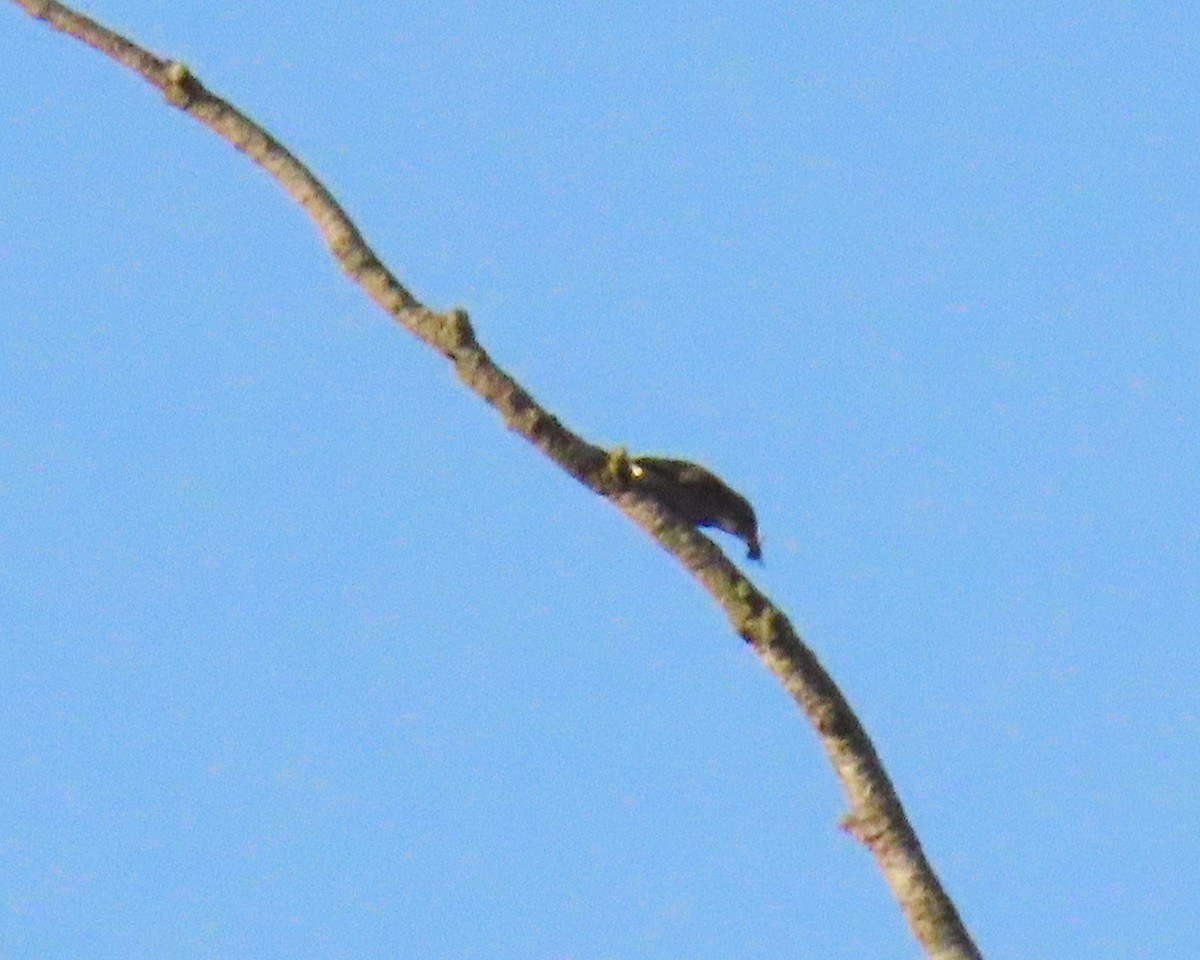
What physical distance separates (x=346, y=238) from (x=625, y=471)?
0.90m

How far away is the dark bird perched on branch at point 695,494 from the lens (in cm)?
585

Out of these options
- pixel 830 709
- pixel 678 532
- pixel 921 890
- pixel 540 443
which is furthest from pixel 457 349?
pixel 921 890

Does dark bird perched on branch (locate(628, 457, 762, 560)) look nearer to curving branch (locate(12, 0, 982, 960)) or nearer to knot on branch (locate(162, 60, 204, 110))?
curving branch (locate(12, 0, 982, 960))

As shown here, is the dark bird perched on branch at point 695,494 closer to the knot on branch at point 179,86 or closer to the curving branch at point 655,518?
the curving branch at point 655,518

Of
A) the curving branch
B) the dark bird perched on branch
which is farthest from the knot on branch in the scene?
the dark bird perched on branch

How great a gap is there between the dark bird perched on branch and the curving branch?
16 centimetres

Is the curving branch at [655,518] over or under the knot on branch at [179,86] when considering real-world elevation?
under

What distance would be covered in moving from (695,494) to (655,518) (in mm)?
875

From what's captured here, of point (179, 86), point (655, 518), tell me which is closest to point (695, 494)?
point (655, 518)

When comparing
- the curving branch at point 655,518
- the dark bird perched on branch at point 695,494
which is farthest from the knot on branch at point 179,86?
the dark bird perched on branch at point 695,494

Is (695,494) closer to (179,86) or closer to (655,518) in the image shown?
(655,518)

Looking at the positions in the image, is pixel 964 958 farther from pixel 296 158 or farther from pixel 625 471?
pixel 296 158

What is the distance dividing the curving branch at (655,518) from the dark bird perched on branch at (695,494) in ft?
0.52

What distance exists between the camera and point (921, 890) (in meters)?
5.13
